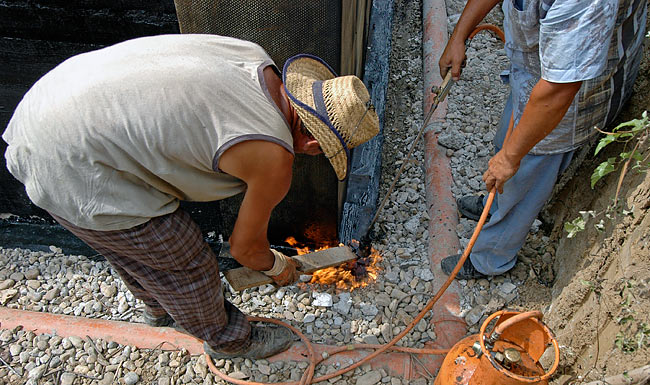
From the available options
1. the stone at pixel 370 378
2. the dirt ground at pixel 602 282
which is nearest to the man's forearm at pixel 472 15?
the dirt ground at pixel 602 282

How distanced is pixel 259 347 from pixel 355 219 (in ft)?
3.88

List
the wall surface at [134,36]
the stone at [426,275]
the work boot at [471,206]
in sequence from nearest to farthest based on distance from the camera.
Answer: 1. the wall surface at [134,36]
2. the stone at [426,275]
3. the work boot at [471,206]

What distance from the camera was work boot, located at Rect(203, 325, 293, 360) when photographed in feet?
8.71

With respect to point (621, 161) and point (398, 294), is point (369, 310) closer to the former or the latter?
point (398, 294)

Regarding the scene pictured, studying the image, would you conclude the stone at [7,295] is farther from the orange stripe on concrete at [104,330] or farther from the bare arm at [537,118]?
the bare arm at [537,118]

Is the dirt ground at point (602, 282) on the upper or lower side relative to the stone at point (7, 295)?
upper

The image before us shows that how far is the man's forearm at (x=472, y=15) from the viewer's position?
2.64 m

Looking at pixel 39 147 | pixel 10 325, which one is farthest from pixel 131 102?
pixel 10 325

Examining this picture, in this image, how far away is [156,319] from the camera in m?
2.86

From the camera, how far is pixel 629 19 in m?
1.97

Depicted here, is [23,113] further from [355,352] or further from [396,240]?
[396,240]

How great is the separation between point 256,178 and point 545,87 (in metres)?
1.21

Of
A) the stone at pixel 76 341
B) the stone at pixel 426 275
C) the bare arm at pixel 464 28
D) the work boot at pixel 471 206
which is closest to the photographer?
the bare arm at pixel 464 28

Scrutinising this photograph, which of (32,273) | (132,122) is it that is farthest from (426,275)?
(32,273)
